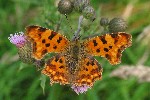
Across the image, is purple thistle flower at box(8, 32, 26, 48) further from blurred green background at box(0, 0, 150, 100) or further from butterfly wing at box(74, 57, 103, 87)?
butterfly wing at box(74, 57, 103, 87)


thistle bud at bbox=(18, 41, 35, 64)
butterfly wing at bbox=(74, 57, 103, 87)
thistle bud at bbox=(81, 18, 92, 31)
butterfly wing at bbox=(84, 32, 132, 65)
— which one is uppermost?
thistle bud at bbox=(81, 18, 92, 31)

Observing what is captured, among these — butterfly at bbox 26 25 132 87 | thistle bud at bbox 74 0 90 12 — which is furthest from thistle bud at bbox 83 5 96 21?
butterfly at bbox 26 25 132 87

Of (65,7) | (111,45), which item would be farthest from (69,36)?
(111,45)

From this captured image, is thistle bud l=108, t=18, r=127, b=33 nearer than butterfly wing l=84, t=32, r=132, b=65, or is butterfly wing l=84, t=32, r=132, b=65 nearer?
butterfly wing l=84, t=32, r=132, b=65

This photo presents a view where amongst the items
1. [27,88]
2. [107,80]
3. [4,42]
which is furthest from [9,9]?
[107,80]

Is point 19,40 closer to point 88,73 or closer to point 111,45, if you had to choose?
point 88,73

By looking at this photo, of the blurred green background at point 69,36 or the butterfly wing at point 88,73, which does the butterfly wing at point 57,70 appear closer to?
the butterfly wing at point 88,73

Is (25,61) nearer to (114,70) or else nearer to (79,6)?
(79,6)

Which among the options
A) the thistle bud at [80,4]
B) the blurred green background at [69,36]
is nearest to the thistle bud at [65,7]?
the thistle bud at [80,4]
